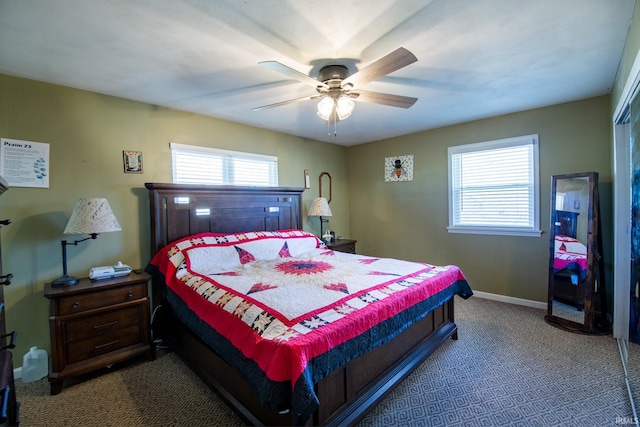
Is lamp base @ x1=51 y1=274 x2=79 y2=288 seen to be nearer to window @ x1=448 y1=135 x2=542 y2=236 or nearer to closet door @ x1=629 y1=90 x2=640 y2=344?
closet door @ x1=629 y1=90 x2=640 y2=344

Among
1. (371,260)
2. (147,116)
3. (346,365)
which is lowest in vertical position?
(346,365)

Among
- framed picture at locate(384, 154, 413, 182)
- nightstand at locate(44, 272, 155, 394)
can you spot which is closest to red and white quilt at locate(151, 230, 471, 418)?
nightstand at locate(44, 272, 155, 394)

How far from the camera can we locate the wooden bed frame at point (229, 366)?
1.61m

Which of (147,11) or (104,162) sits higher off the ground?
(147,11)

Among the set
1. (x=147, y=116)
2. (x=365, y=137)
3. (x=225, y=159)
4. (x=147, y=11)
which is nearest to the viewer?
(x=147, y=11)

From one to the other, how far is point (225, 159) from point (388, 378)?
2.92 meters

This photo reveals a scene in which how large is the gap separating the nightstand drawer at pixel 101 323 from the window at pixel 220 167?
140 cm

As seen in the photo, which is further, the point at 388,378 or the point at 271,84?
the point at 271,84

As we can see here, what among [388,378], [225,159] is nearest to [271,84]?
[225,159]

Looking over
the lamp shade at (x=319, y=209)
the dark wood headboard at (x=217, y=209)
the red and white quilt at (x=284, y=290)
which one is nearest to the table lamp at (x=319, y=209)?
the lamp shade at (x=319, y=209)

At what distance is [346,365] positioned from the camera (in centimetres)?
164

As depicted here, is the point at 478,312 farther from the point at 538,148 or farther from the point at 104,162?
the point at 104,162

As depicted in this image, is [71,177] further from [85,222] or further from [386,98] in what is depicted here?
[386,98]

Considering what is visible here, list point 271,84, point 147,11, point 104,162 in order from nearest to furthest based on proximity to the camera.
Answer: point 147,11 < point 271,84 < point 104,162
